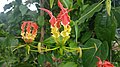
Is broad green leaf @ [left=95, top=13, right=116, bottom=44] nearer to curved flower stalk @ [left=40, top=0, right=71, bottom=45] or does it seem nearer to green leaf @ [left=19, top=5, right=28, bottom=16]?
curved flower stalk @ [left=40, top=0, right=71, bottom=45]

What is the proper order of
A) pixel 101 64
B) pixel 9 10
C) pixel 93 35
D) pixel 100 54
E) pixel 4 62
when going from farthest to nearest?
pixel 9 10 → pixel 4 62 → pixel 93 35 → pixel 100 54 → pixel 101 64

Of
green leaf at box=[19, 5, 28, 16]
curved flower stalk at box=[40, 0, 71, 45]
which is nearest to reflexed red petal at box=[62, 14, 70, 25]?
curved flower stalk at box=[40, 0, 71, 45]

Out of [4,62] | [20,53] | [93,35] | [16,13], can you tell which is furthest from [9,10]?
[93,35]

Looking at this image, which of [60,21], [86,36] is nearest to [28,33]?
[60,21]

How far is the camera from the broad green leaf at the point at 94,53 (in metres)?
1.16

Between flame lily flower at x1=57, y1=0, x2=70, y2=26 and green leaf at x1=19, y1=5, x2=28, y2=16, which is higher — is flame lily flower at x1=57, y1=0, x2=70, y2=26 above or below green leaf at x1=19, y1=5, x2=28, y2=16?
below

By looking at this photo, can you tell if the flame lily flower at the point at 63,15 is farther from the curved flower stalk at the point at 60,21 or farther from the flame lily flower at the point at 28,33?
the flame lily flower at the point at 28,33

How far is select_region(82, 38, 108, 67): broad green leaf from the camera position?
1.16m

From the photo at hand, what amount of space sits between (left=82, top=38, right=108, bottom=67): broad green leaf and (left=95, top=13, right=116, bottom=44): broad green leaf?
4cm

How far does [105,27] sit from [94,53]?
0.12 meters

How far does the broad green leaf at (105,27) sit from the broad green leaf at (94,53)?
39 millimetres

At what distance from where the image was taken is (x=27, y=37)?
119 cm

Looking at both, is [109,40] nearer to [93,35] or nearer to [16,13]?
[93,35]

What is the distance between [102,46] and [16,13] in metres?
0.91
